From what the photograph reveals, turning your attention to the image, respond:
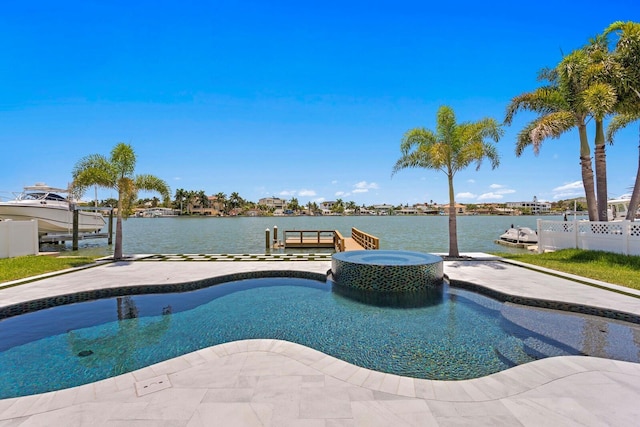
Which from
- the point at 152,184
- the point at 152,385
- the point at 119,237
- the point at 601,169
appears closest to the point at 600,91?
the point at 601,169

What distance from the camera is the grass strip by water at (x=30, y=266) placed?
8605mm

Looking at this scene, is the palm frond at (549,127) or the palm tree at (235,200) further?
the palm tree at (235,200)

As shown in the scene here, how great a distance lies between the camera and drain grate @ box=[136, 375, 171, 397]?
9.73 feet

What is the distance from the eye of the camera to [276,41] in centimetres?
1359

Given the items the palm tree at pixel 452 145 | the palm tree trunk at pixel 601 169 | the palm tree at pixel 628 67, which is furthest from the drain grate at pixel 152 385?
the palm tree trunk at pixel 601 169

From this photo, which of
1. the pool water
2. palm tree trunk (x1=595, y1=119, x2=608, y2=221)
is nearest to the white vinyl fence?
the pool water

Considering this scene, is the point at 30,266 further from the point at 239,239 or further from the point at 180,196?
the point at 180,196

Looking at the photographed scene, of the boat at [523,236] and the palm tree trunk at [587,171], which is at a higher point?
the palm tree trunk at [587,171]

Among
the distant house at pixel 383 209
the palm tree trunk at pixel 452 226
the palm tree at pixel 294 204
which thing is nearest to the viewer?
the palm tree trunk at pixel 452 226

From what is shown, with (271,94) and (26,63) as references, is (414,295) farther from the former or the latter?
(26,63)

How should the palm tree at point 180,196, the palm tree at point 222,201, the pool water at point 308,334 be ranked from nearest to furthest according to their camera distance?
the pool water at point 308,334
the palm tree at point 180,196
the palm tree at point 222,201

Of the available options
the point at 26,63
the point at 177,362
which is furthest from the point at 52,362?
the point at 26,63

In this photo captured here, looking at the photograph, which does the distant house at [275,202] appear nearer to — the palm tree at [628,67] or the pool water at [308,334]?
the palm tree at [628,67]

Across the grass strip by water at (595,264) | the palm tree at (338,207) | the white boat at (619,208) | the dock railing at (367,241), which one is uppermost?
the palm tree at (338,207)
